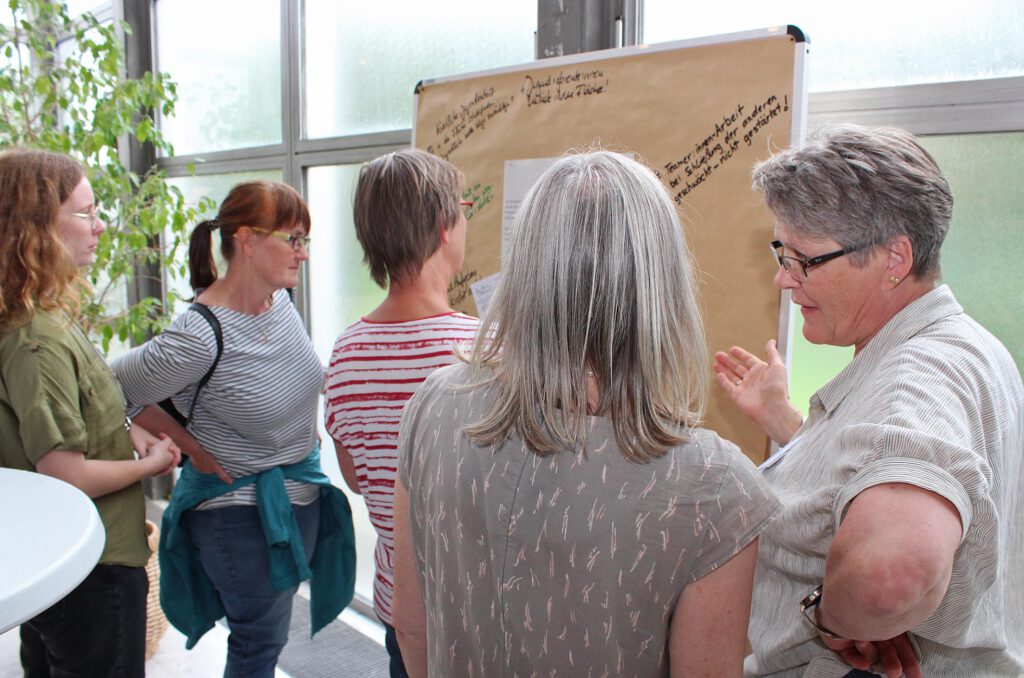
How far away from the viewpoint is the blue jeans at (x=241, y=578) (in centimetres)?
192

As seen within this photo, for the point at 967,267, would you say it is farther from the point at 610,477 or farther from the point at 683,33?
the point at 610,477

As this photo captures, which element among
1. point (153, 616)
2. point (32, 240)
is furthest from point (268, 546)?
point (153, 616)

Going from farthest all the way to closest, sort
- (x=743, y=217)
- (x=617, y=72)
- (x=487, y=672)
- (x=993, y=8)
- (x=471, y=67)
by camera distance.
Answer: (x=471, y=67) → (x=617, y=72) → (x=743, y=217) → (x=993, y=8) → (x=487, y=672)

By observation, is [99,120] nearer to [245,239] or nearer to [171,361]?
[245,239]

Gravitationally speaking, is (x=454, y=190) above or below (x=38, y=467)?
above

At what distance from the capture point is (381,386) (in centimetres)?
148

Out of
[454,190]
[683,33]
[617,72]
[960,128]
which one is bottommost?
[454,190]

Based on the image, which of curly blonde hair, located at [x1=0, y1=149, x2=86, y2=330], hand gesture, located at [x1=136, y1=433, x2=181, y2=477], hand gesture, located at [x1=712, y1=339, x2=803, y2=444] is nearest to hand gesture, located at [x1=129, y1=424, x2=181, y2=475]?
hand gesture, located at [x1=136, y1=433, x2=181, y2=477]

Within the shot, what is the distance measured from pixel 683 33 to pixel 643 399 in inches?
57.0

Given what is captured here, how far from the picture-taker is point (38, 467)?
1522 millimetres

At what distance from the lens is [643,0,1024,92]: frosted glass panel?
1469 mm

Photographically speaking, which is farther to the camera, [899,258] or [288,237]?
[288,237]

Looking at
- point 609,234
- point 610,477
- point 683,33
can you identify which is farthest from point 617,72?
point 610,477

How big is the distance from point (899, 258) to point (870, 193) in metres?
0.10
